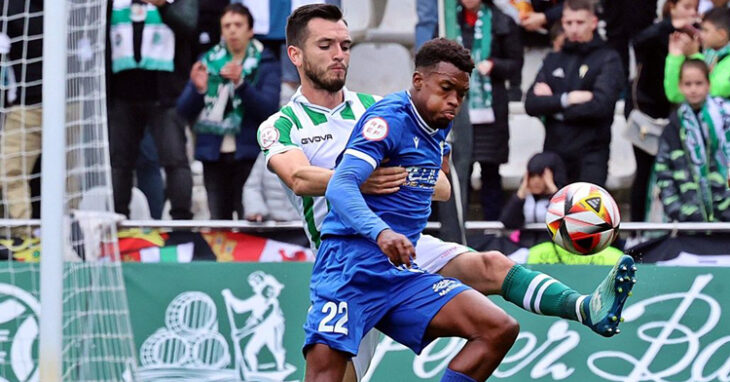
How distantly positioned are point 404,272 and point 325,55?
1.28m

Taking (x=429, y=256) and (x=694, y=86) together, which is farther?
(x=694, y=86)

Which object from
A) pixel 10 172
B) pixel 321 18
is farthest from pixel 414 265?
pixel 10 172

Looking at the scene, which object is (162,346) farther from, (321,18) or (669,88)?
(669,88)

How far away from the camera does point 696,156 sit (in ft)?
30.0

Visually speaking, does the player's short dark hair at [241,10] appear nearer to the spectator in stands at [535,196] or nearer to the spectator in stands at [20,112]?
the spectator in stands at [20,112]

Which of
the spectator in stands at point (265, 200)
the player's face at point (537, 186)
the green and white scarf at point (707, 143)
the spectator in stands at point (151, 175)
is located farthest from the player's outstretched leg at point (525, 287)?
the spectator in stands at point (151, 175)

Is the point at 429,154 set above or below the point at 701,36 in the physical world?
below

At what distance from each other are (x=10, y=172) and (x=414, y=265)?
449 cm

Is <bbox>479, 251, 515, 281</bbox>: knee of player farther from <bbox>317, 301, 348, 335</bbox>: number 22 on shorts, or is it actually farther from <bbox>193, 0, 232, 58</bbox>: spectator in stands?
<bbox>193, 0, 232, 58</bbox>: spectator in stands

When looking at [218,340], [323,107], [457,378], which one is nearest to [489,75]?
[218,340]

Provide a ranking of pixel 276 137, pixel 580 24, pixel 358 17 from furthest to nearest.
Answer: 1. pixel 358 17
2. pixel 580 24
3. pixel 276 137

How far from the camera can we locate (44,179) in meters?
7.03

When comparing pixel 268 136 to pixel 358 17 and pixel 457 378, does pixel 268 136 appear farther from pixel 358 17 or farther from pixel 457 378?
pixel 358 17

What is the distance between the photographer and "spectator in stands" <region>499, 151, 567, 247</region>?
910 cm
